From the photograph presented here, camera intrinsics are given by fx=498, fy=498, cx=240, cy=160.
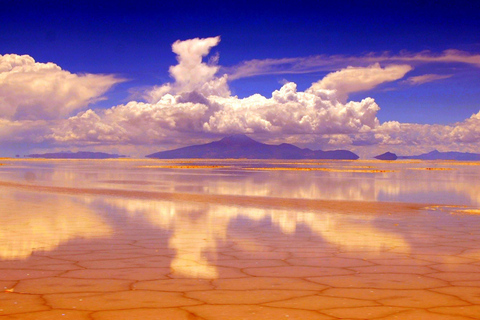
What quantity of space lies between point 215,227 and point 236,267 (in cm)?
551

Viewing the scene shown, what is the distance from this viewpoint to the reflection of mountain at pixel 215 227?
1005cm

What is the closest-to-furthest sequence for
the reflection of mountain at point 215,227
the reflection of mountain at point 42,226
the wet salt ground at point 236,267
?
the wet salt ground at point 236,267 → the reflection of mountain at point 215,227 → the reflection of mountain at point 42,226

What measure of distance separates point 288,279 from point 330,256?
2285mm

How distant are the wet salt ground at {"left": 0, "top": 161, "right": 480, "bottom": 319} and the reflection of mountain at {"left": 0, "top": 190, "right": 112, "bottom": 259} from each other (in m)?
0.05

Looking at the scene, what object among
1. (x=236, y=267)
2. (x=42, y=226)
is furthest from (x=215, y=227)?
(x=236, y=267)

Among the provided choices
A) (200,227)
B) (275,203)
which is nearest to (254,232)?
(200,227)

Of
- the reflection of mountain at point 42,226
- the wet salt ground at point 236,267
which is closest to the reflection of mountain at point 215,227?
the wet salt ground at point 236,267

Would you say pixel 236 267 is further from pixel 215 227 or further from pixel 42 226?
pixel 42 226

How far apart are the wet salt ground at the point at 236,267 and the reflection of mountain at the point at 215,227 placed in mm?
40

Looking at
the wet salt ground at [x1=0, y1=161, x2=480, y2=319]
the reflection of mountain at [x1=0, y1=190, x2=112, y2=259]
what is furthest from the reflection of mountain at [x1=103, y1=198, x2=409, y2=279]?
the reflection of mountain at [x1=0, y1=190, x2=112, y2=259]

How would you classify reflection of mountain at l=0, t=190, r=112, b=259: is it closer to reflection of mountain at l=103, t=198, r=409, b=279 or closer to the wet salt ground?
the wet salt ground

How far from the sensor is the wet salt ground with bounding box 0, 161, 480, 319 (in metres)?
6.60

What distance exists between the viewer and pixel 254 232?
13.6m

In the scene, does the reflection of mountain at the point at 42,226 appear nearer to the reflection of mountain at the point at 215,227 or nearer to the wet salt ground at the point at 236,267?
the wet salt ground at the point at 236,267
